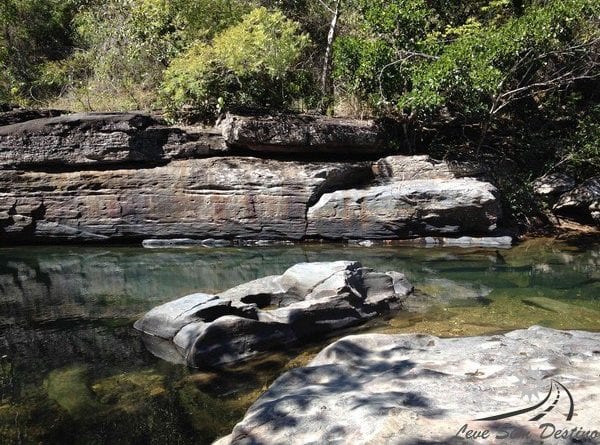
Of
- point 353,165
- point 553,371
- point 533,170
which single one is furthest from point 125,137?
point 553,371

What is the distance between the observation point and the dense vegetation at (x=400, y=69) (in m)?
12.3

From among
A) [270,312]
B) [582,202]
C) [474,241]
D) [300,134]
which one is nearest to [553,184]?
[582,202]

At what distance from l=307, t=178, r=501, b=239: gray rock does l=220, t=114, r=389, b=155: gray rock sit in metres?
1.43

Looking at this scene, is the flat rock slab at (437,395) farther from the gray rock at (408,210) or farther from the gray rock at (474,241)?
the gray rock at (408,210)

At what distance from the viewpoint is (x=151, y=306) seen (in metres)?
8.32

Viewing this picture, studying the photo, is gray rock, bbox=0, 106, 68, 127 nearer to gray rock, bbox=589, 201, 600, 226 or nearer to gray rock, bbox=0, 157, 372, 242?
gray rock, bbox=0, 157, 372, 242

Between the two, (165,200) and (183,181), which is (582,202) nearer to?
(183,181)

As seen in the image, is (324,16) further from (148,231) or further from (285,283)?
(285,283)

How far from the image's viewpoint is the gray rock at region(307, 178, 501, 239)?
488 inches

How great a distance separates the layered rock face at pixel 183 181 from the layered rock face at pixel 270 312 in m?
4.81

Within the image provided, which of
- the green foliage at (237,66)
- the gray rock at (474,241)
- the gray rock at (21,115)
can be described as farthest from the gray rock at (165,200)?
the gray rock at (474,241)

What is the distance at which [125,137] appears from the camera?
1337cm

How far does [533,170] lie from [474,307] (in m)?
7.85

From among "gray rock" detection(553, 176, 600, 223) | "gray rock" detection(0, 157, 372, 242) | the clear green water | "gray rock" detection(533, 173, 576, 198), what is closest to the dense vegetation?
"gray rock" detection(533, 173, 576, 198)
